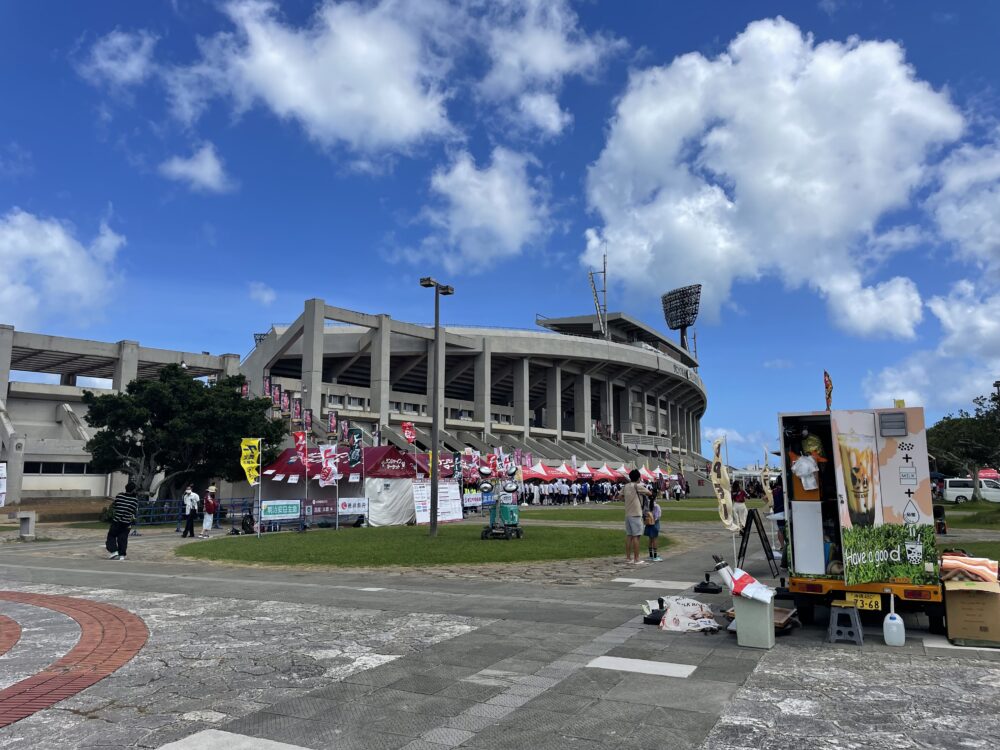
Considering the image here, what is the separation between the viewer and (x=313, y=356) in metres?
54.6

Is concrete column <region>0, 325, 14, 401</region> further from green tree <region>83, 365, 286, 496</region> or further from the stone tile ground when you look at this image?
the stone tile ground

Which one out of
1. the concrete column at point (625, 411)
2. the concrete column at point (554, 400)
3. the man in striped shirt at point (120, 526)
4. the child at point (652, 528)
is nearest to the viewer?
the child at point (652, 528)

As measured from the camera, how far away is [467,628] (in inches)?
311

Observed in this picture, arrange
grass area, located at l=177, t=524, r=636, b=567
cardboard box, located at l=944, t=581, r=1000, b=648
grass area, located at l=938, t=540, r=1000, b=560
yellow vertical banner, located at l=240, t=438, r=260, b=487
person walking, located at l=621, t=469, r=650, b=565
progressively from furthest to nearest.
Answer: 1. yellow vertical banner, located at l=240, t=438, r=260, b=487
2. grass area, located at l=177, t=524, r=636, b=567
3. grass area, located at l=938, t=540, r=1000, b=560
4. person walking, located at l=621, t=469, r=650, b=565
5. cardboard box, located at l=944, t=581, r=1000, b=648

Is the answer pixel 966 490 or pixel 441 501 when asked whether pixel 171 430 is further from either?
pixel 966 490

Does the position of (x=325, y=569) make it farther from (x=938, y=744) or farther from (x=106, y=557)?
(x=938, y=744)

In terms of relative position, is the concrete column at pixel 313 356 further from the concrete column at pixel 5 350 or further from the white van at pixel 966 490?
the white van at pixel 966 490

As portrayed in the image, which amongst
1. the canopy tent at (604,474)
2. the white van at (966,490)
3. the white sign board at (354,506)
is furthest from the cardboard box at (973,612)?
the canopy tent at (604,474)

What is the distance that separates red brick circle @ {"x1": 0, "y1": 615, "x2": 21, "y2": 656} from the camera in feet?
23.8

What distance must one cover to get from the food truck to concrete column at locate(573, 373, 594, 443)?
72848 mm

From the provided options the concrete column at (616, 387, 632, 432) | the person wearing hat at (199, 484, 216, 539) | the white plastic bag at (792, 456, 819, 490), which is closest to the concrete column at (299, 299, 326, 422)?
the person wearing hat at (199, 484, 216, 539)

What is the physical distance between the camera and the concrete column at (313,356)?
54.8 m

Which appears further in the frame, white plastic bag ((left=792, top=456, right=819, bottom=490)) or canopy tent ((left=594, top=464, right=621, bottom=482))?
canopy tent ((left=594, top=464, right=621, bottom=482))

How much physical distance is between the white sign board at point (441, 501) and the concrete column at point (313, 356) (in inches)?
1199
